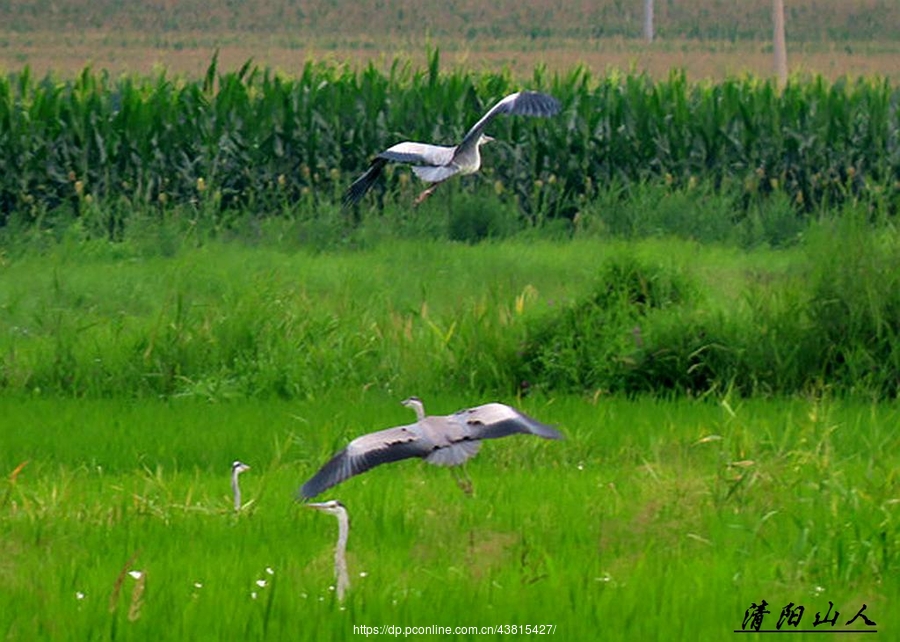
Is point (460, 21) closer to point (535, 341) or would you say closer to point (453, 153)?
point (453, 153)

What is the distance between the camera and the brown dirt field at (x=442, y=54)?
49.2 metres

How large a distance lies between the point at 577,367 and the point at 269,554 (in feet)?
15.5

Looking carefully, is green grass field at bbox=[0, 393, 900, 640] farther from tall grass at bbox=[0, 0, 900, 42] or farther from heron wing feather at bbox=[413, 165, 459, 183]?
tall grass at bbox=[0, 0, 900, 42]

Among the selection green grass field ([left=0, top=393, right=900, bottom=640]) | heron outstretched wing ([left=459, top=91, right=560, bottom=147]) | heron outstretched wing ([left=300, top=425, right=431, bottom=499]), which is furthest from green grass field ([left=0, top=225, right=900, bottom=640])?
heron outstretched wing ([left=459, top=91, right=560, bottom=147])

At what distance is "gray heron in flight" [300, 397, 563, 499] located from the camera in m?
6.29

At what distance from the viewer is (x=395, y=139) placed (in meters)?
20.8

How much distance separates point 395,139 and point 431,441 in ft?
47.5

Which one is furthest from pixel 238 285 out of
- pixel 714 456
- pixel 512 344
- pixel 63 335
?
pixel 714 456

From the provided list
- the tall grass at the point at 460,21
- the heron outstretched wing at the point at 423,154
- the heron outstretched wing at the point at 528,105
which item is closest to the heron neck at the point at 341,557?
the heron outstretched wing at the point at 528,105

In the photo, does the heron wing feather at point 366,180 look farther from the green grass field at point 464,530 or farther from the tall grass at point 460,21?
the tall grass at point 460,21

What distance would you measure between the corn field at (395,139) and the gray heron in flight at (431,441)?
1301 cm

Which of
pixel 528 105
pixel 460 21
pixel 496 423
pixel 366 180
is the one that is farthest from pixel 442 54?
pixel 496 423

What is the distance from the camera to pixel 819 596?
600cm

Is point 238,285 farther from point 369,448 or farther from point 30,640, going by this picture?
point 30,640
